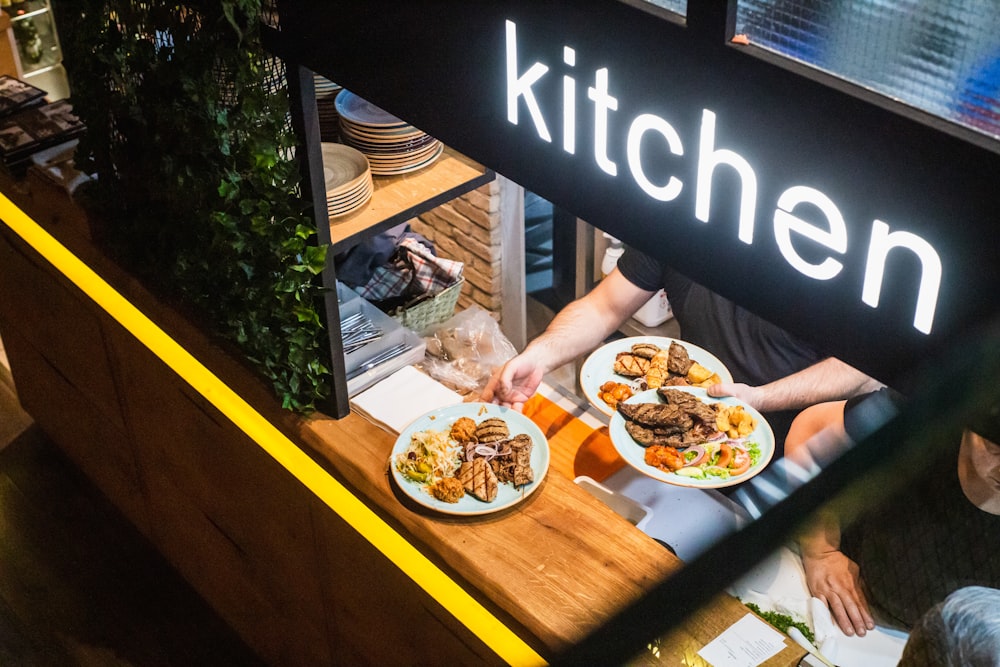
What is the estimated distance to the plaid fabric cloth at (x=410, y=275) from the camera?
2965 mm

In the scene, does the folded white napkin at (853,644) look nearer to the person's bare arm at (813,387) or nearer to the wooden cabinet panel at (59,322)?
the person's bare arm at (813,387)

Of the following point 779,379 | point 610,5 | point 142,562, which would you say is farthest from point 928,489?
point 142,562

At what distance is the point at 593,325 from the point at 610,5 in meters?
2.10

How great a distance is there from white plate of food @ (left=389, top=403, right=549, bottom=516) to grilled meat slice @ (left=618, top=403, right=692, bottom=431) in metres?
0.31

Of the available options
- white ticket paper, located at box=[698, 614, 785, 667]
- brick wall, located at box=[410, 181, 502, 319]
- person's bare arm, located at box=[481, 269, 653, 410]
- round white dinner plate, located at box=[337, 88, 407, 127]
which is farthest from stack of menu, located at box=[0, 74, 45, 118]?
white ticket paper, located at box=[698, 614, 785, 667]

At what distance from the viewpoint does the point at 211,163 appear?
7.74 feet

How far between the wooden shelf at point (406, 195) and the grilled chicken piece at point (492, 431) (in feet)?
1.71

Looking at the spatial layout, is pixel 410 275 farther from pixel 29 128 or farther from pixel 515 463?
pixel 29 128

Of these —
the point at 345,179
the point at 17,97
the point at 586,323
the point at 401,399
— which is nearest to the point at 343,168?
the point at 345,179

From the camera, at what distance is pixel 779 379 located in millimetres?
3074

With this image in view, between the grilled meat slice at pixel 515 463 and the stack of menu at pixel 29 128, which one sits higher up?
the stack of menu at pixel 29 128

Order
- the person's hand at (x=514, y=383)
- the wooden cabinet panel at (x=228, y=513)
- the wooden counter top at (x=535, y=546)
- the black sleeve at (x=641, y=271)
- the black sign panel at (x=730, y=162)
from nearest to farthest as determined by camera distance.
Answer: the black sign panel at (x=730, y=162), the wooden counter top at (x=535, y=546), the wooden cabinet panel at (x=228, y=513), the person's hand at (x=514, y=383), the black sleeve at (x=641, y=271)

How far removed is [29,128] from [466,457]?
210 centimetres

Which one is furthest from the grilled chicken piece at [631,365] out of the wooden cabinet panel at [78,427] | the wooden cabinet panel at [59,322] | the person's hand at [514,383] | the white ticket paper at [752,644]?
the wooden cabinet panel at [78,427]
